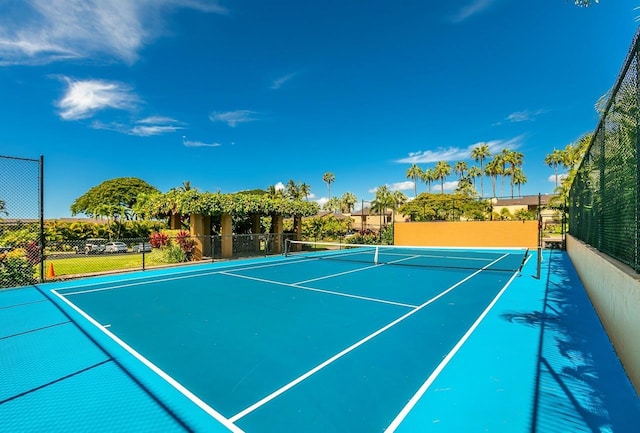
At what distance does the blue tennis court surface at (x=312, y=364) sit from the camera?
9.45ft

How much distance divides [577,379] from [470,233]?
21.3 meters

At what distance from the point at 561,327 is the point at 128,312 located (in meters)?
8.21

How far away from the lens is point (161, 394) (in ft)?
10.9

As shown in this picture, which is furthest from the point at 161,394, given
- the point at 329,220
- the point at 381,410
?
the point at 329,220

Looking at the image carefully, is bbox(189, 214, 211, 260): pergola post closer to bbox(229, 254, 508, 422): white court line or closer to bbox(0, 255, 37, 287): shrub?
bbox(0, 255, 37, 287): shrub

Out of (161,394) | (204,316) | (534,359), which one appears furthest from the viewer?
(204,316)

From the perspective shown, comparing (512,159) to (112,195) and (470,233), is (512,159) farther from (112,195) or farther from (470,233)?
(112,195)

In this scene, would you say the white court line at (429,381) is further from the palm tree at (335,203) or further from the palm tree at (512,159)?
the palm tree at (335,203)

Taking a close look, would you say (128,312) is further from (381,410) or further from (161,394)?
(381,410)

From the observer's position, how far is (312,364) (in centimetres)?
399

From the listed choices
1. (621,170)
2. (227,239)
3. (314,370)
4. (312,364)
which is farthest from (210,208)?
(621,170)

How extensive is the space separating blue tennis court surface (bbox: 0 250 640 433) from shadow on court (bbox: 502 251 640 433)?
2cm

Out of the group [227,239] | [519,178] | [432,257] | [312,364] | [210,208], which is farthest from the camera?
[519,178]

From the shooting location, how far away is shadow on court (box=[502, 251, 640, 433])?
109 inches
